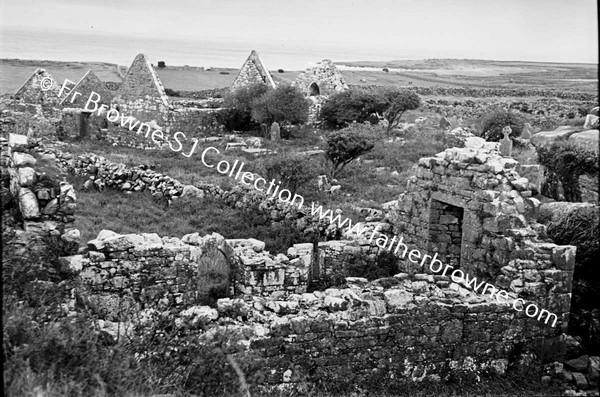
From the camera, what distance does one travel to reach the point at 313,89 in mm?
33375

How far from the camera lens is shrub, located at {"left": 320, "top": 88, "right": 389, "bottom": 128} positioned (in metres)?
29.7

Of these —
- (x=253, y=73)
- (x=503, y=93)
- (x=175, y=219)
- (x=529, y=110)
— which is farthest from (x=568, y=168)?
(x=503, y=93)

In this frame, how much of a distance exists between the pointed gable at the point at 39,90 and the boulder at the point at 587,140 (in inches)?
818

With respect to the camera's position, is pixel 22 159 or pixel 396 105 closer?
pixel 22 159

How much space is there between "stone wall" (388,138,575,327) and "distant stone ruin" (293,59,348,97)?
2121cm

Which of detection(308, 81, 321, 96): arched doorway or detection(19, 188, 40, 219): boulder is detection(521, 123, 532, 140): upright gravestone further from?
detection(19, 188, 40, 219): boulder

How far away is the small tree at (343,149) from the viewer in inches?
798

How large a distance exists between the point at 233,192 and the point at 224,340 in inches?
382

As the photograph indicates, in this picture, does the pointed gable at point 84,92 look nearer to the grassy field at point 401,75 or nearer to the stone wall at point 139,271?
the grassy field at point 401,75

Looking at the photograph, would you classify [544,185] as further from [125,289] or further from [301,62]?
[301,62]

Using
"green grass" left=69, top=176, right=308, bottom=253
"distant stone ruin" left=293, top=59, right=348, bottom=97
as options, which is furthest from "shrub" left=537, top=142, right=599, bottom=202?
"distant stone ruin" left=293, top=59, right=348, bottom=97

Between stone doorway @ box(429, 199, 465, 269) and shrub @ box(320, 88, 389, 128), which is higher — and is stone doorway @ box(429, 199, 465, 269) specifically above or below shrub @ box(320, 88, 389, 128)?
below

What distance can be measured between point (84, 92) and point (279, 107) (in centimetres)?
995

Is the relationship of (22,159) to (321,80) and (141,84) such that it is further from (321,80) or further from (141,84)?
(321,80)
